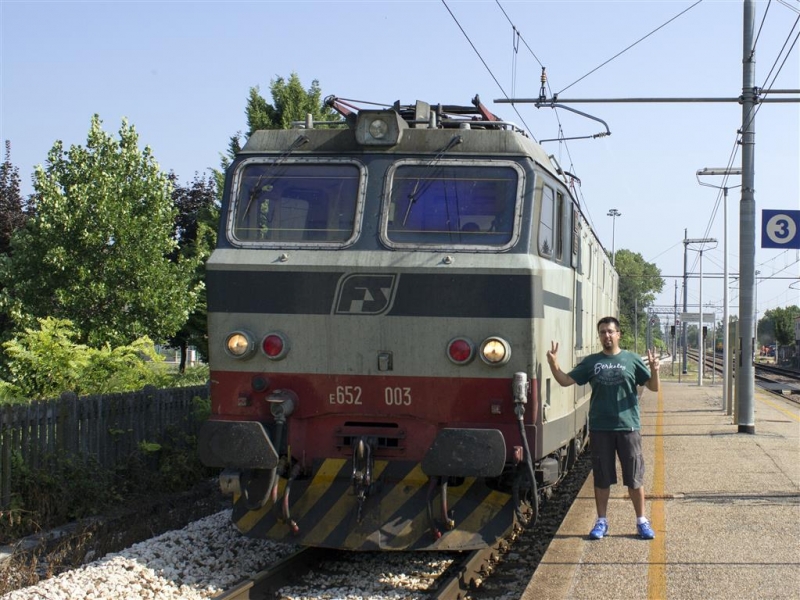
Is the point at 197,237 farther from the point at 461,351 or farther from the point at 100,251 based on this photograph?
the point at 461,351

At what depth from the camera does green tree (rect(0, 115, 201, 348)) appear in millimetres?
14789

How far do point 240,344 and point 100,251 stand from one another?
8418 mm

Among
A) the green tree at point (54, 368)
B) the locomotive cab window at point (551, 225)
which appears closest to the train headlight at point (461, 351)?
the locomotive cab window at point (551, 225)

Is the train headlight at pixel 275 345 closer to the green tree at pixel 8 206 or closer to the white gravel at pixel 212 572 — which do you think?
the white gravel at pixel 212 572

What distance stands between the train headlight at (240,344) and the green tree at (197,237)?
8966 mm

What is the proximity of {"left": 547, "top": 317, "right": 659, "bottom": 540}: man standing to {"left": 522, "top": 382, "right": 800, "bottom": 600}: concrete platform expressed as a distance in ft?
1.18

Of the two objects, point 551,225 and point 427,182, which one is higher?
point 427,182

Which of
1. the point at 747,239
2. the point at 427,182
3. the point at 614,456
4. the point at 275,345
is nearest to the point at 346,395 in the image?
the point at 275,345

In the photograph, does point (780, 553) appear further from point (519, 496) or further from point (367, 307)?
point (367, 307)

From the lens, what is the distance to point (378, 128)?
7.66 metres

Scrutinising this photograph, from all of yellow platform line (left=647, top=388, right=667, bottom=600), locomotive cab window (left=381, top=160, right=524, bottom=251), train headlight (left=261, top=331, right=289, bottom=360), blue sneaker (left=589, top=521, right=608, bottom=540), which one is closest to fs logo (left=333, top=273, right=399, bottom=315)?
locomotive cab window (left=381, top=160, right=524, bottom=251)

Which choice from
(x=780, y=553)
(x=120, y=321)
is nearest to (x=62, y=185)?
(x=120, y=321)

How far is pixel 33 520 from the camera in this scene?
9.16 meters

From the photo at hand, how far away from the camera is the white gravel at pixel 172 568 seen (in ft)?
22.4
